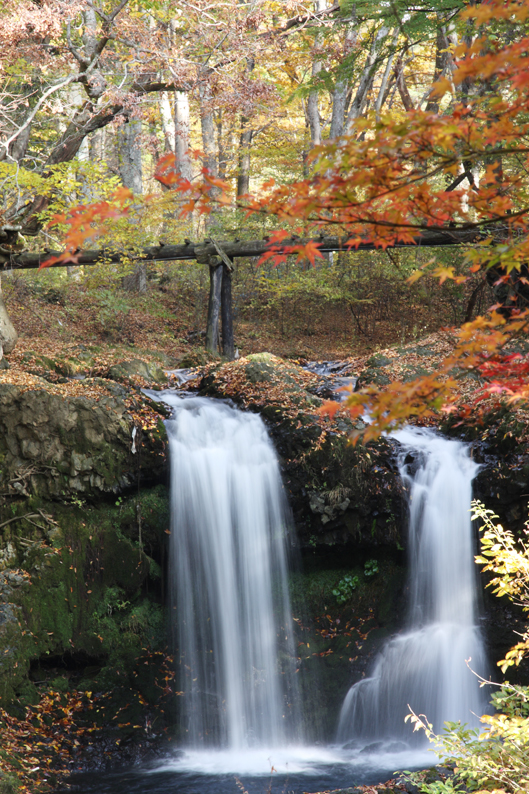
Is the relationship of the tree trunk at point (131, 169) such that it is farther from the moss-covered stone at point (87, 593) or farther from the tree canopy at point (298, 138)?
the moss-covered stone at point (87, 593)

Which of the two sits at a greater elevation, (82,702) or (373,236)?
(373,236)

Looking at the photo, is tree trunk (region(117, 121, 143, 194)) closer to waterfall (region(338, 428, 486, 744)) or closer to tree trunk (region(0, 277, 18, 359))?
tree trunk (region(0, 277, 18, 359))

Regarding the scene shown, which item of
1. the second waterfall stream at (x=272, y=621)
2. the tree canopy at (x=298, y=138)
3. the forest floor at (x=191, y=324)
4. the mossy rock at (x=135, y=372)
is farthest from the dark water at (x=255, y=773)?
the forest floor at (x=191, y=324)

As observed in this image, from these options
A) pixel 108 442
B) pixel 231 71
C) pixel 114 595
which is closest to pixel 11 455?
pixel 108 442

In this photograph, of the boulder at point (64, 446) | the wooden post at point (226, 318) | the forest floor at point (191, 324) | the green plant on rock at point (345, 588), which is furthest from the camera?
the wooden post at point (226, 318)

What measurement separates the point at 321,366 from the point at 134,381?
174 inches

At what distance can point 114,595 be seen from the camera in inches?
243

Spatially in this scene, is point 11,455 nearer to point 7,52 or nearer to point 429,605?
point 429,605

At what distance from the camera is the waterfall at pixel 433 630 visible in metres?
5.84

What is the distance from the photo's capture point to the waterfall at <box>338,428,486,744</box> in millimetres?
5844

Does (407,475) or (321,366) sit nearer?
(407,475)

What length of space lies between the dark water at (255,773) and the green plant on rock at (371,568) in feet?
5.95

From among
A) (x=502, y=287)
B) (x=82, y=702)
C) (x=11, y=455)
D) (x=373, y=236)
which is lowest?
(x=82, y=702)

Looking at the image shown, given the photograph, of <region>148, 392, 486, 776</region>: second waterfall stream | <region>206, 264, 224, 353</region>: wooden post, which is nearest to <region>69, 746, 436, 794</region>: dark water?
<region>148, 392, 486, 776</region>: second waterfall stream
